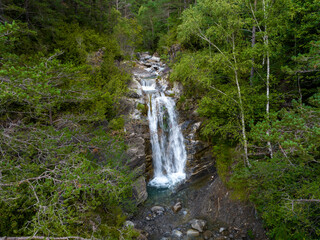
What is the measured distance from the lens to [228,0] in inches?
346

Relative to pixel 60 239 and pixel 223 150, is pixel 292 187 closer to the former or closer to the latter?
pixel 223 150

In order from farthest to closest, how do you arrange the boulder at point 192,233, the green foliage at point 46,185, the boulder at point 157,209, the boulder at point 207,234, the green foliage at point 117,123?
the green foliage at point 117,123
the boulder at point 157,209
the boulder at point 192,233
the boulder at point 207,234
the green foliage at point 46,185

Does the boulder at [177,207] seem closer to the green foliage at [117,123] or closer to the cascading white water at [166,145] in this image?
the cascading white water at [166,145]

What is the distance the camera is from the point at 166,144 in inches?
503

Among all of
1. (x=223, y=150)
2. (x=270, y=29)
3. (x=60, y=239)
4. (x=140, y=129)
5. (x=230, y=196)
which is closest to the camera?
(x=60, y=239)

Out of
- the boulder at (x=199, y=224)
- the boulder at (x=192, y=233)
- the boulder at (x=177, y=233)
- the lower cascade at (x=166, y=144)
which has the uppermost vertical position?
the lower cascade at (x=166, y=144)

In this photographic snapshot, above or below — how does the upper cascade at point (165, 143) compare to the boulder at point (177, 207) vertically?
above

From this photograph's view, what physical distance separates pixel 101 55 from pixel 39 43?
13.1 feet

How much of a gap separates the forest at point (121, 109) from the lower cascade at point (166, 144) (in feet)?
5.37

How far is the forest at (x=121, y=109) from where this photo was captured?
410cm

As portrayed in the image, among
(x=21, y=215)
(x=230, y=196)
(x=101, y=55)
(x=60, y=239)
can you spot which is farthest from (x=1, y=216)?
(x=101, y=55)

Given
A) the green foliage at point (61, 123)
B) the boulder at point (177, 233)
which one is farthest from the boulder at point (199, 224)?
the green foliage at point (61, 123)

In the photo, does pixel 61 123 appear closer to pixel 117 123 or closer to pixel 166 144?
pixel 117 123

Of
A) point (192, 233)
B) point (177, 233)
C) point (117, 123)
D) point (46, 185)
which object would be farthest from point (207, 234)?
point (117, 123)
